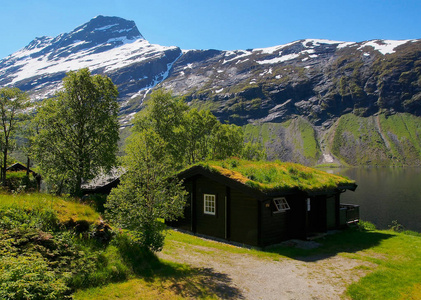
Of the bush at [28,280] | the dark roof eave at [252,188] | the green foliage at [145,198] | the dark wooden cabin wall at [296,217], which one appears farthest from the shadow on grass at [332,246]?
the bush at [28,280]

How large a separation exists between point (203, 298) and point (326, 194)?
14253 mm

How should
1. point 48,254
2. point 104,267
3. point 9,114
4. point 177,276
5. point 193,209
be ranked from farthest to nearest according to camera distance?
point 9,114, point 193,209, point 177,276, point 104,267, point 48,254

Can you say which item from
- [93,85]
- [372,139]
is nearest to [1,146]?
[93,85]

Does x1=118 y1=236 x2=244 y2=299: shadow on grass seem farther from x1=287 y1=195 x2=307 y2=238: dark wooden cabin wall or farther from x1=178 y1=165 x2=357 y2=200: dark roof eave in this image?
x1=287 y1=195 x2=307 y2=238: dark wooden cabin wall

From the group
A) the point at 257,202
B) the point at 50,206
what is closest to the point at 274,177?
the point at 257,202

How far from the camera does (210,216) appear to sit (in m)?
19.6

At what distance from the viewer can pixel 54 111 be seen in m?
26.5

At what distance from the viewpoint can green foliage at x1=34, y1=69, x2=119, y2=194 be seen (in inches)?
1017

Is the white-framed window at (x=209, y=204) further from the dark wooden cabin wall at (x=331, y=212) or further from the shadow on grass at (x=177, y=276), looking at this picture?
the dark wooden cabin wall at (x=331, y=212)

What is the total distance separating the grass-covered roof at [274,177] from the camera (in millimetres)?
17188

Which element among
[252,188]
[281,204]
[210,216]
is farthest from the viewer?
[210,216]

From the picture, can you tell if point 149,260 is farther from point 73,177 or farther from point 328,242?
→ point 73,177

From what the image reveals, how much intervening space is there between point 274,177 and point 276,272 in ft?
23.0

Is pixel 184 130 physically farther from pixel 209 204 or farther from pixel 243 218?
pixel 243 218
